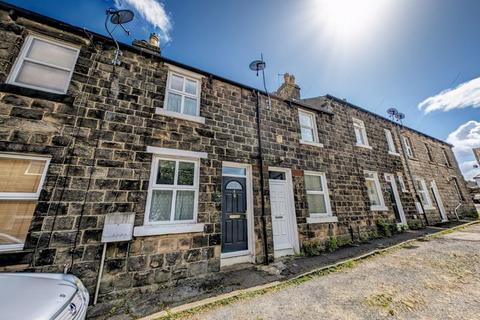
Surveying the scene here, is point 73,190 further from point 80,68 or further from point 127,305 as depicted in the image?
point 80,68

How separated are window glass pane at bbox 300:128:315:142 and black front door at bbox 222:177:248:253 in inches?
145

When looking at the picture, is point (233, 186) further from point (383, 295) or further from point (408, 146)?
point (408, 146)

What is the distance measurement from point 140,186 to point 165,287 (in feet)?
7.57

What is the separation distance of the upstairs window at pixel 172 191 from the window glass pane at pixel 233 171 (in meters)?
0.93

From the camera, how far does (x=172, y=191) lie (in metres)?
4.72

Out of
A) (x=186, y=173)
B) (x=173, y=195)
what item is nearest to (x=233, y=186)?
(x=186, y=173)

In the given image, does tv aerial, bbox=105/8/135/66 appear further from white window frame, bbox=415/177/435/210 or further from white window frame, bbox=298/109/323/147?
white window frame, bbox=415/177/435/210

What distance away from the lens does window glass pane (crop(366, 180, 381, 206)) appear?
28.1 feet

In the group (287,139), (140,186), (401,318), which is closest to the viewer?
(401,318)

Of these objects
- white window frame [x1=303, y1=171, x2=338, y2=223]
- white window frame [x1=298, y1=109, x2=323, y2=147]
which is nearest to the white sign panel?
white window frame [x1=303, y1=171, x2=338, y2=223]

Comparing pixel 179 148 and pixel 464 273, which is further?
pixel 179 148

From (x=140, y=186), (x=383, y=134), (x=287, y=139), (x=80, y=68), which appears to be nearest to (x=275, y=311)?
(x=140, y=186)

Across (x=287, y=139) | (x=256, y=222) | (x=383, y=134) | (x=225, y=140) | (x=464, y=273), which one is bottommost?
(x=464, y=273)

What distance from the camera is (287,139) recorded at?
22.9 feet
